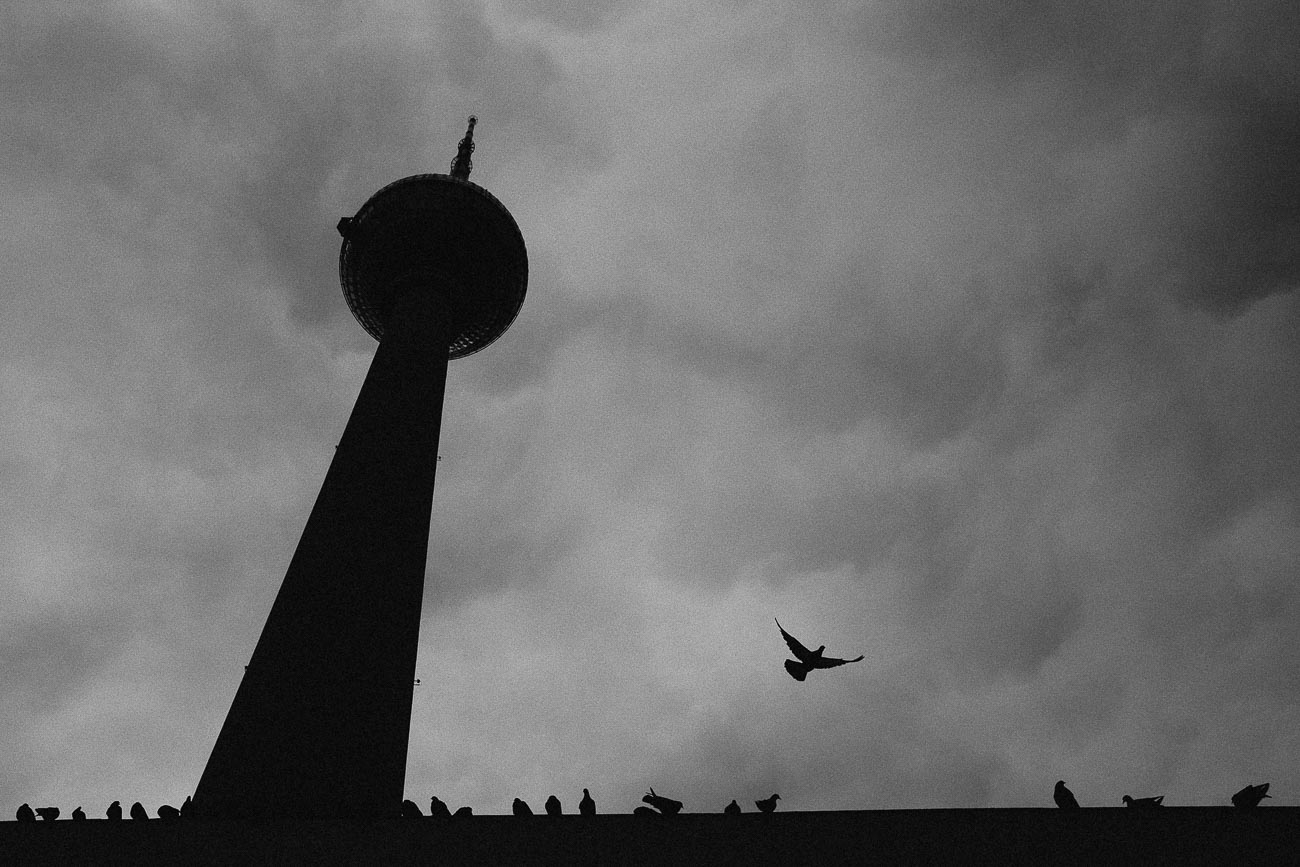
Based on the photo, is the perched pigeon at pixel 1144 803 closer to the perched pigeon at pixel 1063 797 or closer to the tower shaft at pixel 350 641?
the perched pigeon at pixel 1063 797

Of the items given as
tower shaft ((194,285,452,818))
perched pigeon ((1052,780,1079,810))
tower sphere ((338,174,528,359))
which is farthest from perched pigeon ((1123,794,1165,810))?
tower sphere ((338,174,528,359))

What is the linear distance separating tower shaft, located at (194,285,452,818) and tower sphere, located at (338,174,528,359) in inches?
364

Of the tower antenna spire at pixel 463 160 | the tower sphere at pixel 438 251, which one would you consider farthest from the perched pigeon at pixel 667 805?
the tower antenna spire at pixel 463 160

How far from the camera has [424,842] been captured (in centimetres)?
1855

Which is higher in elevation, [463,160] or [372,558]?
[463,160]

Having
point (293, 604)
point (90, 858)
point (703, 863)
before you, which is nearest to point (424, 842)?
point (703, 863)

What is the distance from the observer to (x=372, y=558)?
35812 mm

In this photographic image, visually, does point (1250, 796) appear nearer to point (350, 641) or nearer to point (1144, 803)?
point (1144, 803)

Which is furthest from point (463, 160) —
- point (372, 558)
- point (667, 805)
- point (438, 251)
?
point (667, 805)

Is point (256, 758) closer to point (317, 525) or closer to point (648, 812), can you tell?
point (317, 525)

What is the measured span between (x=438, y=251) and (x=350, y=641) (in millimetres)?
25758

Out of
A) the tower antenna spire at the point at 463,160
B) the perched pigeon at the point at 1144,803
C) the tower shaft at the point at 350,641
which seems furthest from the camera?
the tower antenna spire at the point at 463,160

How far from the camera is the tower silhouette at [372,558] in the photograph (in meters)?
29.1

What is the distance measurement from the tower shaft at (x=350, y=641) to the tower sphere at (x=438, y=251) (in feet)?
30.3
